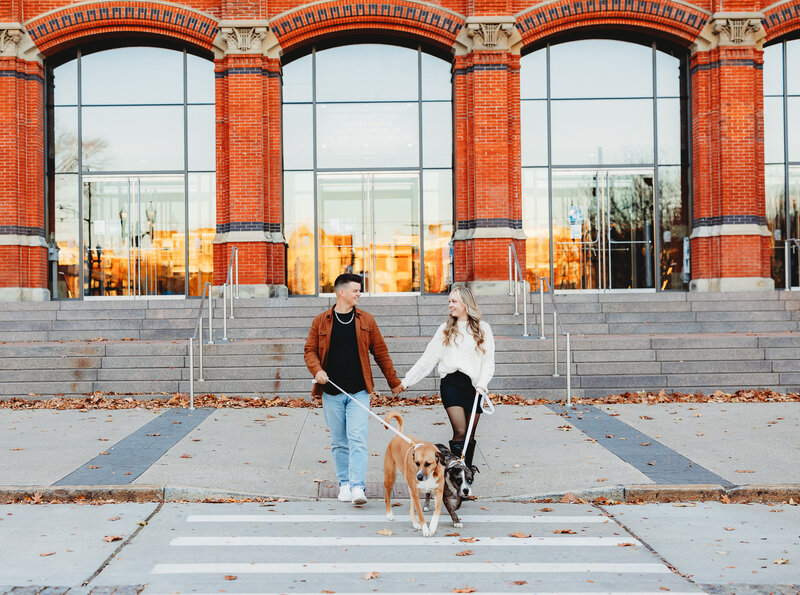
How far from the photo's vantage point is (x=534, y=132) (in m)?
21.5

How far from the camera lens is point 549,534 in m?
6.27

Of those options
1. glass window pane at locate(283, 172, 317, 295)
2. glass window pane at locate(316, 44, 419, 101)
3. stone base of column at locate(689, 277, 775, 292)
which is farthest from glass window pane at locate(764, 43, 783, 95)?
glass window pane at locate(283, 172, 317, 295)

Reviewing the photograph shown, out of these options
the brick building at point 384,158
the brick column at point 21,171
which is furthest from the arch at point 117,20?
the brick column at point 21,171

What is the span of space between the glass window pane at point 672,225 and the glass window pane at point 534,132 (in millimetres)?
2980

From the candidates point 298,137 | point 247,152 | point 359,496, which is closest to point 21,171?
point 247,152

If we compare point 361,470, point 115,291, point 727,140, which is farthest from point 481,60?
point 361,470

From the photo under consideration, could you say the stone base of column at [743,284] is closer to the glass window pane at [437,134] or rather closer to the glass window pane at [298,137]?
the glass window pane at [437,134]

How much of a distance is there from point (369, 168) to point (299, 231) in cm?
236

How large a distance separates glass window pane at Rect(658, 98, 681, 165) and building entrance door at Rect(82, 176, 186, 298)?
12055 millimetres

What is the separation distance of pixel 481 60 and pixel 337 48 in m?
3.95

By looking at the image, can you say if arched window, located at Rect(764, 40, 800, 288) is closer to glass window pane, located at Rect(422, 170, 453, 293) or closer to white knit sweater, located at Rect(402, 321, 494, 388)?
glass window pane, located at Rect(422, 170, 453, 293)

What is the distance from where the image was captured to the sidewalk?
24.6ft

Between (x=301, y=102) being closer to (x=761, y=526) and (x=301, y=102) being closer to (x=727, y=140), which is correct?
(x=727, y=140)

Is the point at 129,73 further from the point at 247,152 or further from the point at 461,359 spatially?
the point at 461,359
